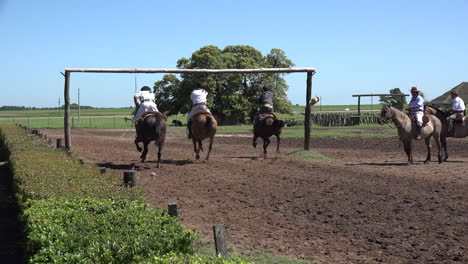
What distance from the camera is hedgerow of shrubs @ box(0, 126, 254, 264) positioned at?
5234 millimetres

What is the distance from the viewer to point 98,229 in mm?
6020

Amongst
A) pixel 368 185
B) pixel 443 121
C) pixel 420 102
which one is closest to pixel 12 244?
pixel 368 185

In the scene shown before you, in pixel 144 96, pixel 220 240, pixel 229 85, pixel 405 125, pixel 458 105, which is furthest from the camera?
pixel 229 85

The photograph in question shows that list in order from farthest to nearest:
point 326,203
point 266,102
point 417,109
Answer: point 266,102 < point 417,109 < point 326,203

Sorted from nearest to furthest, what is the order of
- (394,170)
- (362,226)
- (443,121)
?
(362,226) < (394,170) < (443,121)

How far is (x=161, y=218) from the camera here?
6273 millimetres

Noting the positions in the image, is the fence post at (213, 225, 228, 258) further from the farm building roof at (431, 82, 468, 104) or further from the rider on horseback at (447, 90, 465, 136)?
the farm building roof at (431, 82, 468, 104)

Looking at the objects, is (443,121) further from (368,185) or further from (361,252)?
(361,252)

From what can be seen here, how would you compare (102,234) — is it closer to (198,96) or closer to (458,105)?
(198,96)

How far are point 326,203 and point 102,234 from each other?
5902mm

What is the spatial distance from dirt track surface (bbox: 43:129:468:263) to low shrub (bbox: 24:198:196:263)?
2.02m

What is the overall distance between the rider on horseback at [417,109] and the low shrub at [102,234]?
13.0m

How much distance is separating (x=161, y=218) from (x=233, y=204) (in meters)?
4.43

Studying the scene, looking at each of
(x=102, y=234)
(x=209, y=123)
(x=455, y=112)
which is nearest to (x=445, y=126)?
(x=455, y=112)
